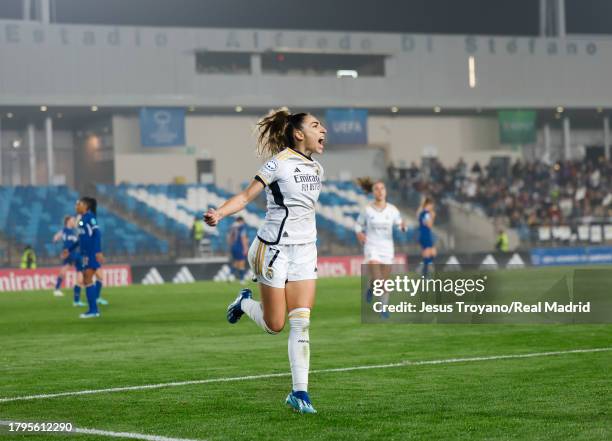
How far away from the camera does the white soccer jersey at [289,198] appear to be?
9242 mm

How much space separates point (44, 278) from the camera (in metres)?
38.5

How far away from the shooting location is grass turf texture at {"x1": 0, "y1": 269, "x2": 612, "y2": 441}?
8.19 metres

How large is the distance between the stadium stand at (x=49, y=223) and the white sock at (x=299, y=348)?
112ft

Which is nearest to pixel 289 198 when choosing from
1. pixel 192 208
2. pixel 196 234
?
pixel 196 234

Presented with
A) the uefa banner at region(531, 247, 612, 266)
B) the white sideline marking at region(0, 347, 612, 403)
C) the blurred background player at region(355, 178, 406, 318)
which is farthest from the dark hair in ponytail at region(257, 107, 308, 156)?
the uefa banner at region(531, 247, 612, 266)

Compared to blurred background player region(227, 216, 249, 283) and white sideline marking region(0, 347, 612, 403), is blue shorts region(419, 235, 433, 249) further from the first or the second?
white sideline marking region(0, 347, 612, 403)

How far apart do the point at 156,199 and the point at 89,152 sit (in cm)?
853

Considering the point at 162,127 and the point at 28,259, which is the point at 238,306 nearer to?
the point at 28,259

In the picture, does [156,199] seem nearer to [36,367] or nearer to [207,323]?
[207,323]

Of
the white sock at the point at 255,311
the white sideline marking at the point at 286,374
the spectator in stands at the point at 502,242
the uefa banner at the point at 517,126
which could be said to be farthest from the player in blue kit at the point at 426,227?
the uefa banner at the point at 517,126

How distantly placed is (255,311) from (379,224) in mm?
11783

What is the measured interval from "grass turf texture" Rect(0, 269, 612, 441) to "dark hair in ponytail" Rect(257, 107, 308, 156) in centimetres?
215

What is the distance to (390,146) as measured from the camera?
61.4 m

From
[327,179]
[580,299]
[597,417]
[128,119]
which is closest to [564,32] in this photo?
[327,179]
